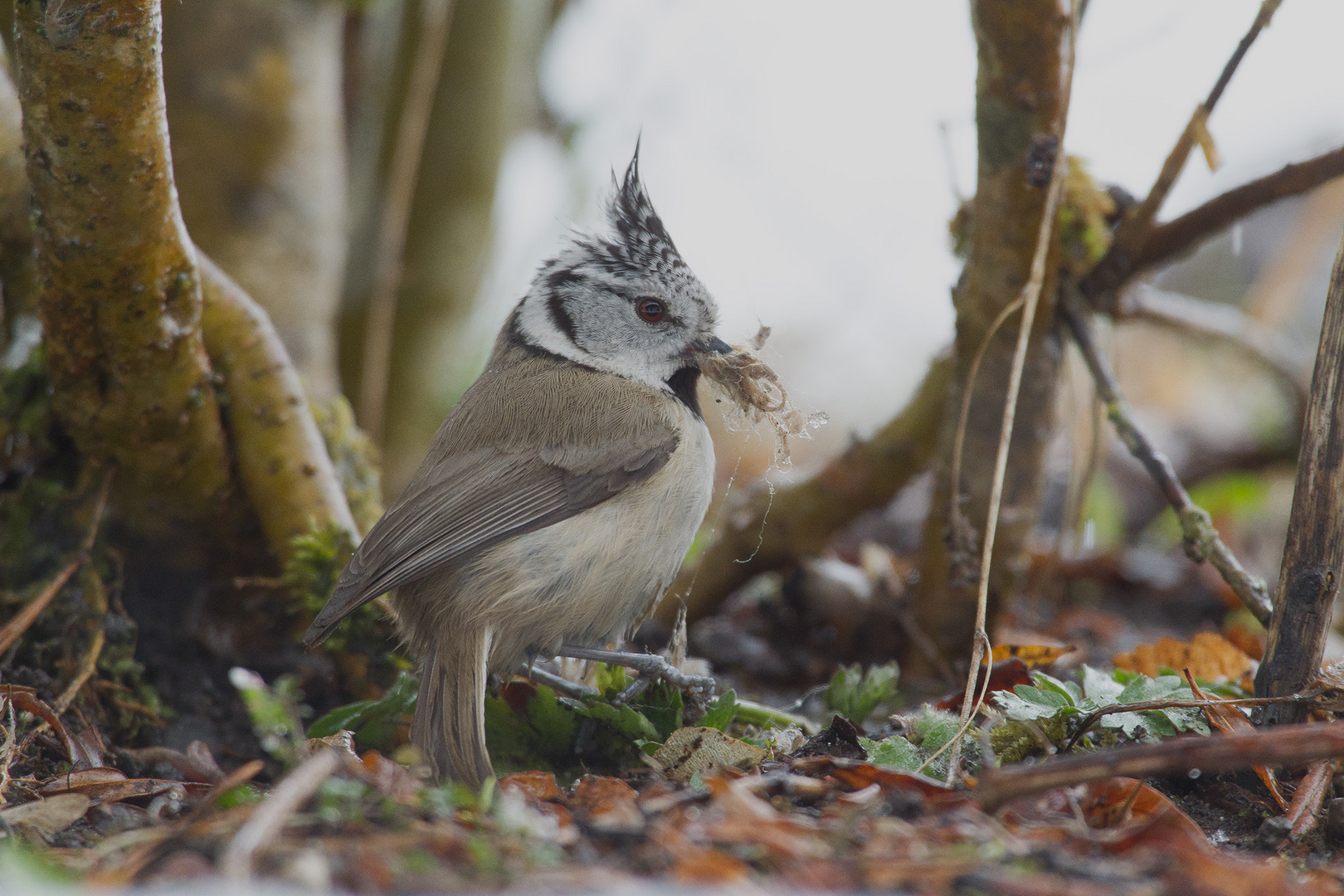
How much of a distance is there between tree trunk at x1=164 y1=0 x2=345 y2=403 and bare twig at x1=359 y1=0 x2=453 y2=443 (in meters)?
0.97

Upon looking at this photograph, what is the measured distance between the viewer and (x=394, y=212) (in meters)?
6.09

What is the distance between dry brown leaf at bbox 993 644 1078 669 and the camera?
3098 millimetres

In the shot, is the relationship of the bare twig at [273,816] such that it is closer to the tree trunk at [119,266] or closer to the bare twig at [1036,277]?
the bare twig at [1036,277]

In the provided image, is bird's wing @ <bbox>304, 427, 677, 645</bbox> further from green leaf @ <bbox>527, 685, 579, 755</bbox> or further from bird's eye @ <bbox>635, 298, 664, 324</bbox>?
bird's eye @ <bbox>635, 298, 664, 324</bbox>

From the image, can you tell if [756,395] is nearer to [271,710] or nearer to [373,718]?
[373,718]

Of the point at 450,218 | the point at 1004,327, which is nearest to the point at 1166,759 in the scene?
the point at 1004,327

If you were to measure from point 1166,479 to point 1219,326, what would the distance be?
1922 millimetres

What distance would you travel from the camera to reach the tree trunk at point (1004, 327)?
303cm

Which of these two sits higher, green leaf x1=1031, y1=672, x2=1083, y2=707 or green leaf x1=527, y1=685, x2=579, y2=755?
green leaf x1=1031, y1=672, x2=1083, y2=707

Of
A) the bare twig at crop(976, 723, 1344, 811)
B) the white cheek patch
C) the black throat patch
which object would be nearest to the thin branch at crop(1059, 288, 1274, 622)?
the bare twig at crop(976, 723, 1344, 811)

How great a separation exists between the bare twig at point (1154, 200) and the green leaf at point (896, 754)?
200 cm

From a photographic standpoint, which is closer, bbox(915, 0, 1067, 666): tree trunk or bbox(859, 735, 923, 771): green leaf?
bbox(859, 735, 923, 771): green leaf

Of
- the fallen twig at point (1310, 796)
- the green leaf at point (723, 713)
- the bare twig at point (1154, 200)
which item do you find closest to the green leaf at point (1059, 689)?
the fallen twig at point (1310, 796)

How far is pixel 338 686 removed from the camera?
354 centimetres
